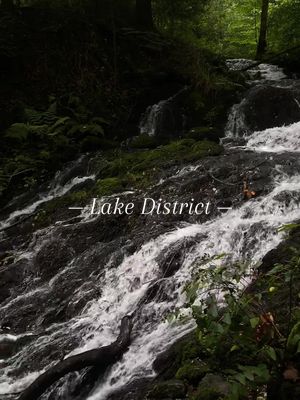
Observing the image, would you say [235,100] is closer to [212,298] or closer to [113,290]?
[113,290]

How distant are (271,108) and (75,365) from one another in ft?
29.7

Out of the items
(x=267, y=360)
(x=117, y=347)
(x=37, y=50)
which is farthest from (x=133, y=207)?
(x=37, y=50)

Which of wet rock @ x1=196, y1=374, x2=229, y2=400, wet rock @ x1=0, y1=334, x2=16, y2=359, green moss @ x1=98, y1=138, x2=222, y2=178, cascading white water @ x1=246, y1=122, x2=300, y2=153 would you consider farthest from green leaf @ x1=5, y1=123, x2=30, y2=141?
wet rock @ x1=196, y1=374, x2=229, y2=400

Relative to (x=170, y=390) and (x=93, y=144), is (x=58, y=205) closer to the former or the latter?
(x=93, y=144)

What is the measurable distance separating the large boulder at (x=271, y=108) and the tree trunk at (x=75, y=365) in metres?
8.04

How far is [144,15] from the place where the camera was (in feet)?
48.7

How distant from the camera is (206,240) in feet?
20.3

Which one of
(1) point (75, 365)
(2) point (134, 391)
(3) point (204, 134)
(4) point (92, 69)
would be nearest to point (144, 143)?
(3) point (204, 134)

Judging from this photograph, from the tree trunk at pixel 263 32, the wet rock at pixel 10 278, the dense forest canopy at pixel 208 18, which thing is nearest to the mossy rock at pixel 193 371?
the wet rock at pixel 10 278

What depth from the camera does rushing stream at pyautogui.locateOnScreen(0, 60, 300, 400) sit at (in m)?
4.84

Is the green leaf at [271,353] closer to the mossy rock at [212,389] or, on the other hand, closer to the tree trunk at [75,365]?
the mossy rock at [212,389]

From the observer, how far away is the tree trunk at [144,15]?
14.6 m

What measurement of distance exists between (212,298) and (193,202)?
496cm

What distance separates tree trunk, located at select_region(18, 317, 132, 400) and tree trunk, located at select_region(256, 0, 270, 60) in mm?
14845
